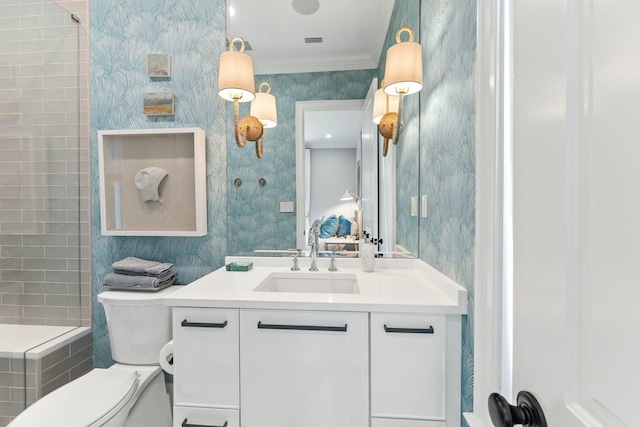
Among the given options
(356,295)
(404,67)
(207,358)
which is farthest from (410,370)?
(404,67)

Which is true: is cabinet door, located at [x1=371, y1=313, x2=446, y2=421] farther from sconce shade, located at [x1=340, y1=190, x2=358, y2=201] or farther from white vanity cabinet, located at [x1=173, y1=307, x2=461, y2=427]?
sconce shade, located at [x1=340, y1=190, x2=358, y2=201]

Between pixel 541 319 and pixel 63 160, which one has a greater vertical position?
pixel 63 160

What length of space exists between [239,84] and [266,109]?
0.19 metres

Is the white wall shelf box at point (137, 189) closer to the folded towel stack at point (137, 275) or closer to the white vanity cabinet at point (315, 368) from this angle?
the folded towel stack at point (137, 275)

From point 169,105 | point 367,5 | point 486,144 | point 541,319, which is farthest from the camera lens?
point 169,105

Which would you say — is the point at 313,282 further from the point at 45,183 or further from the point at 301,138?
the point at 45,183

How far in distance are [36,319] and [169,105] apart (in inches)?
59.1

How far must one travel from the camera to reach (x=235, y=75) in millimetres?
1657

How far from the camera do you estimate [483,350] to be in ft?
2.34

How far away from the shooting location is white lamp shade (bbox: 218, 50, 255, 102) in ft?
5.43

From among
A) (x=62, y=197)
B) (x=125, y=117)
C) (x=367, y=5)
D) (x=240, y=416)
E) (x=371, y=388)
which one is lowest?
(x=240, y=416)

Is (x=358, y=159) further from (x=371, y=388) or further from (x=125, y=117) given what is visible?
(x=125, y=117)

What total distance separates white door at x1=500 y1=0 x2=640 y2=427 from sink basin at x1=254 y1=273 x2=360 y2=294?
3.28ft

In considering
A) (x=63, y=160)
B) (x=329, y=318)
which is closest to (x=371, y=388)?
(x=329, y=318)
